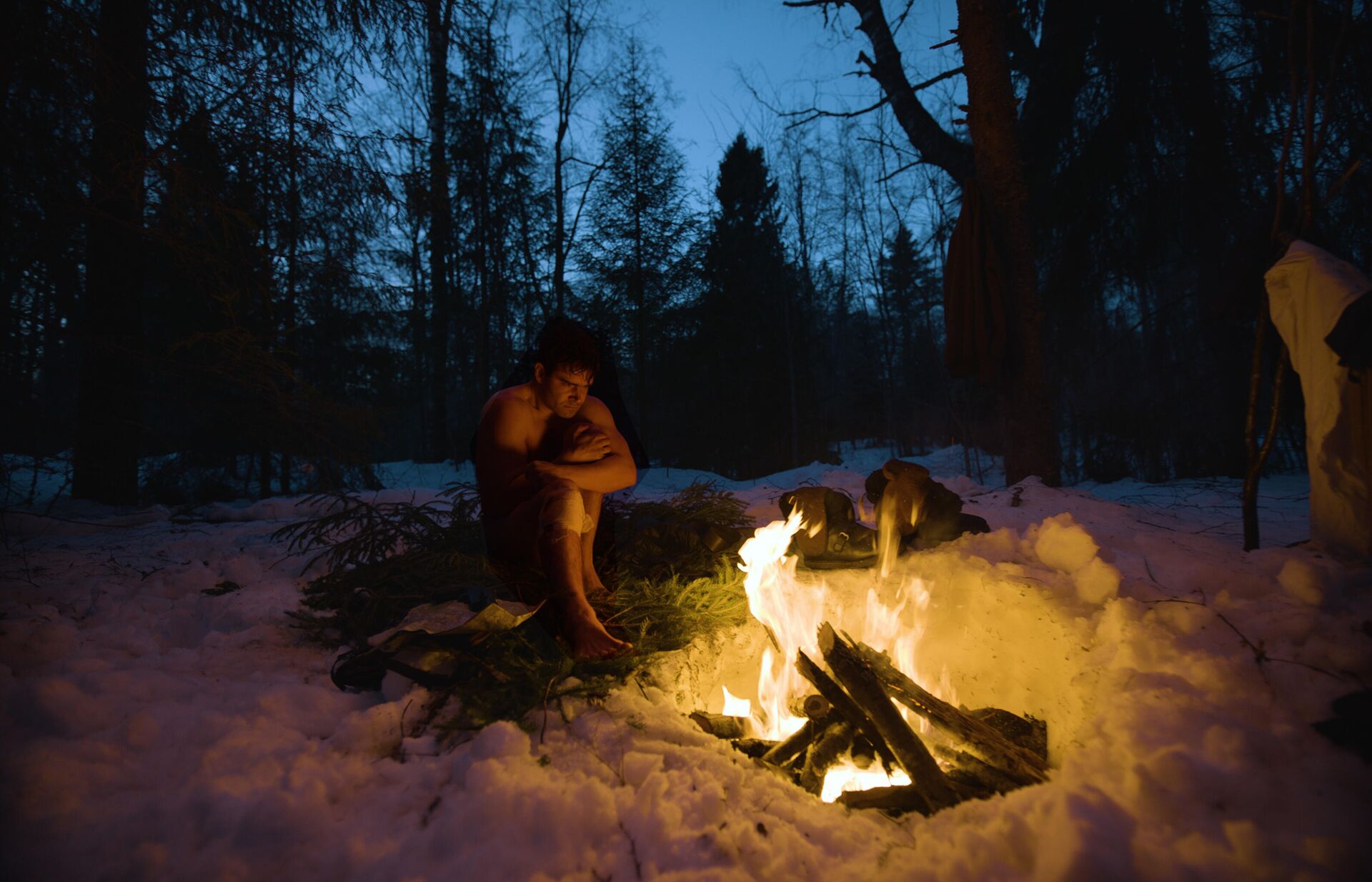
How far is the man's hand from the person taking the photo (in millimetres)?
2594

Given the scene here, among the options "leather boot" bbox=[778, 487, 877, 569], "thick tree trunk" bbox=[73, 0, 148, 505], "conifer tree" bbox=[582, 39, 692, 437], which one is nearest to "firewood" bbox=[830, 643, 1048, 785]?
"leather boot" bbox=[778, 487, 877, 569]

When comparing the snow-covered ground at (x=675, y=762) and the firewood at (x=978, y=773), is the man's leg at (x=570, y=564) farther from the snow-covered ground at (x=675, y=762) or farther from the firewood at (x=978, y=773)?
the firewood at (x=978, y=773)

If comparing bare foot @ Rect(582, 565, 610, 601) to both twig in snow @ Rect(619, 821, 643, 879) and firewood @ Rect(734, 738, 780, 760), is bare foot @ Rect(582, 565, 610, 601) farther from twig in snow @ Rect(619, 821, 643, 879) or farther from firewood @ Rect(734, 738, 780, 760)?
twig in snow @ Rect(619, 821, 643, 879)

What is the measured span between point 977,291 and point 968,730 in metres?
4.07

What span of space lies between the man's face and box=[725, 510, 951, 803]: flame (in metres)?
1.09

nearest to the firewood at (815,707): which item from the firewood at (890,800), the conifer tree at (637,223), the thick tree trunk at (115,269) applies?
the firewood at (890,800)

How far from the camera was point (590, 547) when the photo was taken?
8.56 feet

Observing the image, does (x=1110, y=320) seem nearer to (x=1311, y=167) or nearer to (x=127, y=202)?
(x=1311, y=167)

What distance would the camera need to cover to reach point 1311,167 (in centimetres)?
236

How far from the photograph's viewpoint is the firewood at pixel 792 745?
2.04 meters

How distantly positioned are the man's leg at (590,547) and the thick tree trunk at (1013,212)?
4.20 meters

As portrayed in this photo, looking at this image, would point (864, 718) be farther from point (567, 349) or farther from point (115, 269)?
point (115, 269)

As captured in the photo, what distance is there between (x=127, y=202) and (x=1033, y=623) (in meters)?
5.26

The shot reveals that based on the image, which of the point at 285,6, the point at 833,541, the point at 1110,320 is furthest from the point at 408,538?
the point at 1110,320
